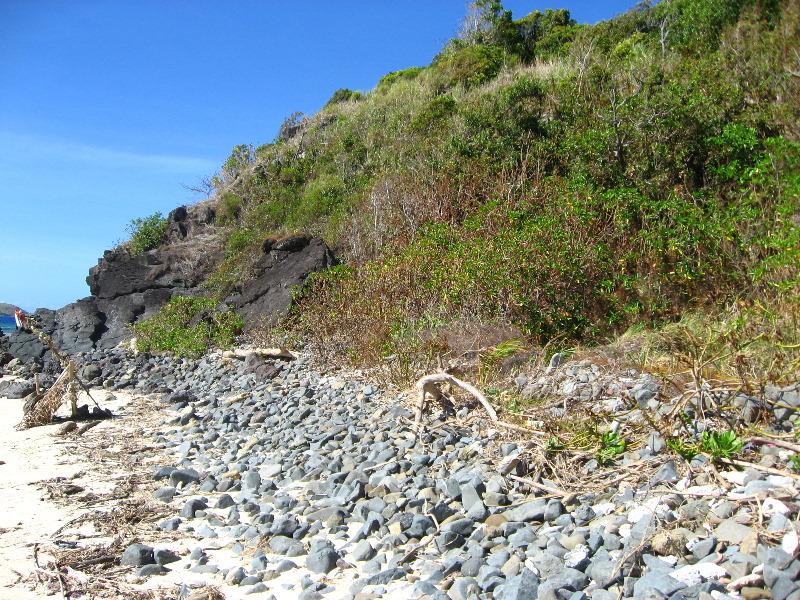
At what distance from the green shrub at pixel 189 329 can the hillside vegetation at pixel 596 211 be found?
1673 millimetres

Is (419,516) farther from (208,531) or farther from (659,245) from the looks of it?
(659,245)

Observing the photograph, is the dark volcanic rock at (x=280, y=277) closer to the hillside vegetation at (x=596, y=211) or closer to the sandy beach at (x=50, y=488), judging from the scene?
the hillside vegetation at (x=596, y=211)

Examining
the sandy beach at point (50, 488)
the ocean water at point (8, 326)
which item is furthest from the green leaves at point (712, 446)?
the ocean water at point (8, 326)

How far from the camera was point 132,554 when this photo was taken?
3490 mm

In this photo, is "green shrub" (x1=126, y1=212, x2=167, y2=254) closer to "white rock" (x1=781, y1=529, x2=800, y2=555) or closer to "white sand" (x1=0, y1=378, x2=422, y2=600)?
"white sand" (x1=0, y1=378, x2=422, y2=600)

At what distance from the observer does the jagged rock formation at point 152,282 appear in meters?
13.7

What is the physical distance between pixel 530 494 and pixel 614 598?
1.15 meters

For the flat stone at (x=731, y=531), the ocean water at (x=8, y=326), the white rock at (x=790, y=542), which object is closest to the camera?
the white rock at (x=790, y=542)

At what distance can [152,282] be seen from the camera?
18.0 meters

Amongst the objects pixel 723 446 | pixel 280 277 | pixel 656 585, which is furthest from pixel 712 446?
pixel 280 277

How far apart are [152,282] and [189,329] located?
575cm

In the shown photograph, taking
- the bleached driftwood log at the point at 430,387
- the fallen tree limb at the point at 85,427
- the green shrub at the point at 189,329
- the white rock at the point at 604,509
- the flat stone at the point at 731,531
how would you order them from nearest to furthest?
the flat stone at the point at 731,531, the white rock at the point at 604,509, the bleached driftwood log at the point at 430,387, the fallen tree limb at the point at 85,427, the green shrub at the point at 189,329

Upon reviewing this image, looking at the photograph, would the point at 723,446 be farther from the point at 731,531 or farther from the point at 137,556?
the point at 137,556

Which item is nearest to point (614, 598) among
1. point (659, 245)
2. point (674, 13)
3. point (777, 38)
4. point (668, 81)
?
point (659, 245)
